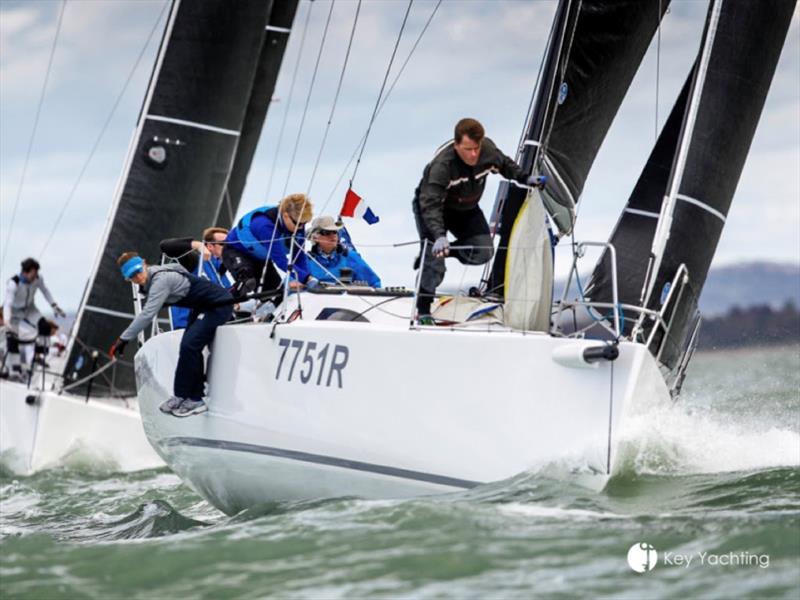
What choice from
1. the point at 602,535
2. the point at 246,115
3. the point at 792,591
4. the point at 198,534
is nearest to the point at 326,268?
the point at 198,534

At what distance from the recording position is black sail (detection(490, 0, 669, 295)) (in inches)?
293

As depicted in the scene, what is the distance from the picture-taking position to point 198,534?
5.89 m

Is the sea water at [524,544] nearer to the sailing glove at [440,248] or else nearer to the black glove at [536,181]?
the sailing glove at [440,248]

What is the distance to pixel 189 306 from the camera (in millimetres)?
7227

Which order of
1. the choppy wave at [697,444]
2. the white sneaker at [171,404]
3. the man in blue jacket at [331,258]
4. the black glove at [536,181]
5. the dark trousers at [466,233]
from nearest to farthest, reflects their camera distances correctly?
1. the choppy wave at [697,444]
2. the black glove at [536,181]
3. the dark trousers at [466,233]
4. the white sneaker at [171,404]
5. the man in blue jacket at [331,258]

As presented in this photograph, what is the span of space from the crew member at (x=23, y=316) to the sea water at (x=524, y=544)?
7.16 m

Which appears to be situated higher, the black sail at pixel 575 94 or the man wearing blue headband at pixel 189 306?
the black sail at pixel 575 94

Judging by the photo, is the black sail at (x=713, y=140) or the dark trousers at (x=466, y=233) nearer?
the dark trousers at (x=466, y=233)

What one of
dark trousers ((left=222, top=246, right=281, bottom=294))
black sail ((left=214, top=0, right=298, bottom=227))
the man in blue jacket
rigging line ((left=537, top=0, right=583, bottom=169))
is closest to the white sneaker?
dark trousers ((left=222, top=246, right=281, bottom=294))

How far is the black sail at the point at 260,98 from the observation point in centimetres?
1414

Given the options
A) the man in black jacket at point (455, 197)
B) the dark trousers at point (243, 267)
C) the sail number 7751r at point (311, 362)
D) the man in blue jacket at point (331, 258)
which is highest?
the man in black jacket at point (455, 197)

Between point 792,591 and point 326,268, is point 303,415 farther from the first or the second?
point 792,591

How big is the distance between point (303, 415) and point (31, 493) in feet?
16.6

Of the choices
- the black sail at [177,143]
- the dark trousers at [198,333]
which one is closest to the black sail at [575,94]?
the dark trousers at [198,333]
